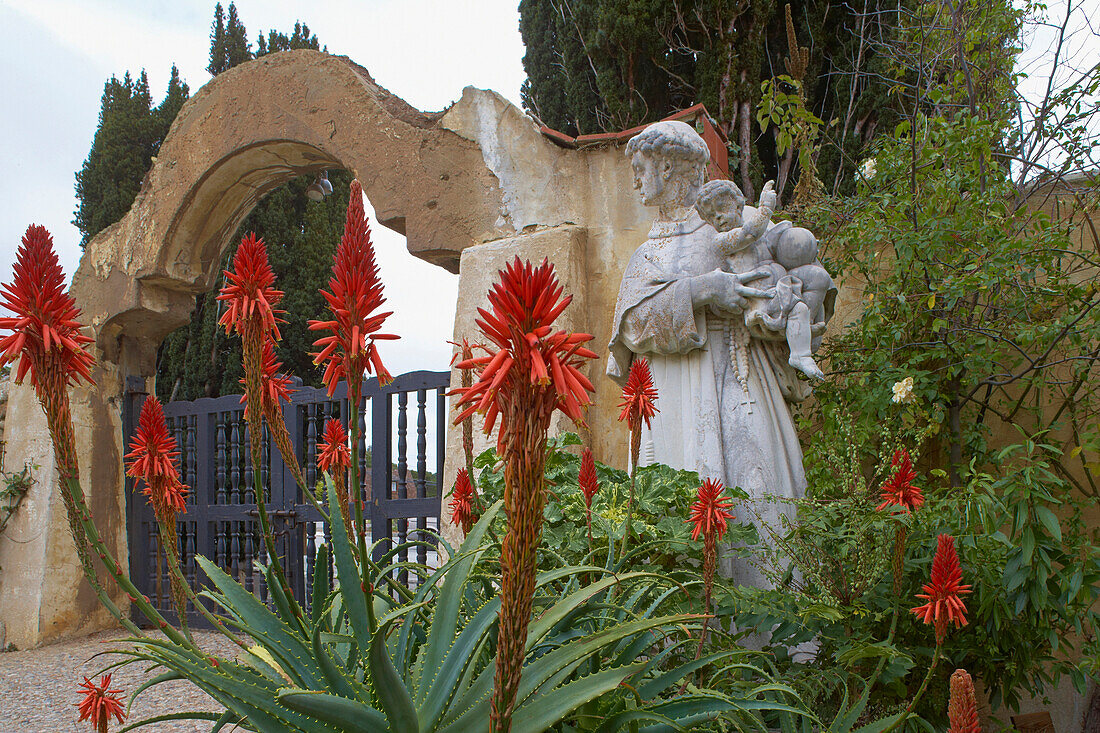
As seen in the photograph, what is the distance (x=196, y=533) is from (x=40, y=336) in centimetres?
588

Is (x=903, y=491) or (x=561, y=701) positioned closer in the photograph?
(x=561, y=701)

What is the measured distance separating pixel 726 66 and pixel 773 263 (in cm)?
532

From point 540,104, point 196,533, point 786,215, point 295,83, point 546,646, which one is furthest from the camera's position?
point 540,104

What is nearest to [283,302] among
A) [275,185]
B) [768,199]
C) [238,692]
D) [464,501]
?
[275,185]

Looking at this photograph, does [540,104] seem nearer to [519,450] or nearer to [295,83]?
[295,83]

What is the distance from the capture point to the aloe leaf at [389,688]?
0.88 metres

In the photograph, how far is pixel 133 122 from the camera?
10680 mm

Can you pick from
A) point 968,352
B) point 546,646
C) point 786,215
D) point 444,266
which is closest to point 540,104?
point 444,266

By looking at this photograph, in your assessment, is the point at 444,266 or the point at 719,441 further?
the point at 444,266

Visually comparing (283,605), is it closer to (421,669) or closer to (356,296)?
(421,669)

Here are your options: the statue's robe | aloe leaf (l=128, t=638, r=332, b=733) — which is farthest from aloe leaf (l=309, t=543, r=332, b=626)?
the statue's robe

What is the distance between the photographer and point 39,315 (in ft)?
3.24

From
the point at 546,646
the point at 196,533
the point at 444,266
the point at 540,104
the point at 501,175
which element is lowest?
the point at 196,533

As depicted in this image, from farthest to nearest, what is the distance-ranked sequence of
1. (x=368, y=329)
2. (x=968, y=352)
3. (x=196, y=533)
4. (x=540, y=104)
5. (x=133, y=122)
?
(x=133, y=122), (x=540, y=104), (x=196, y=533), (x=968, y=352), (x=368, y=329)
